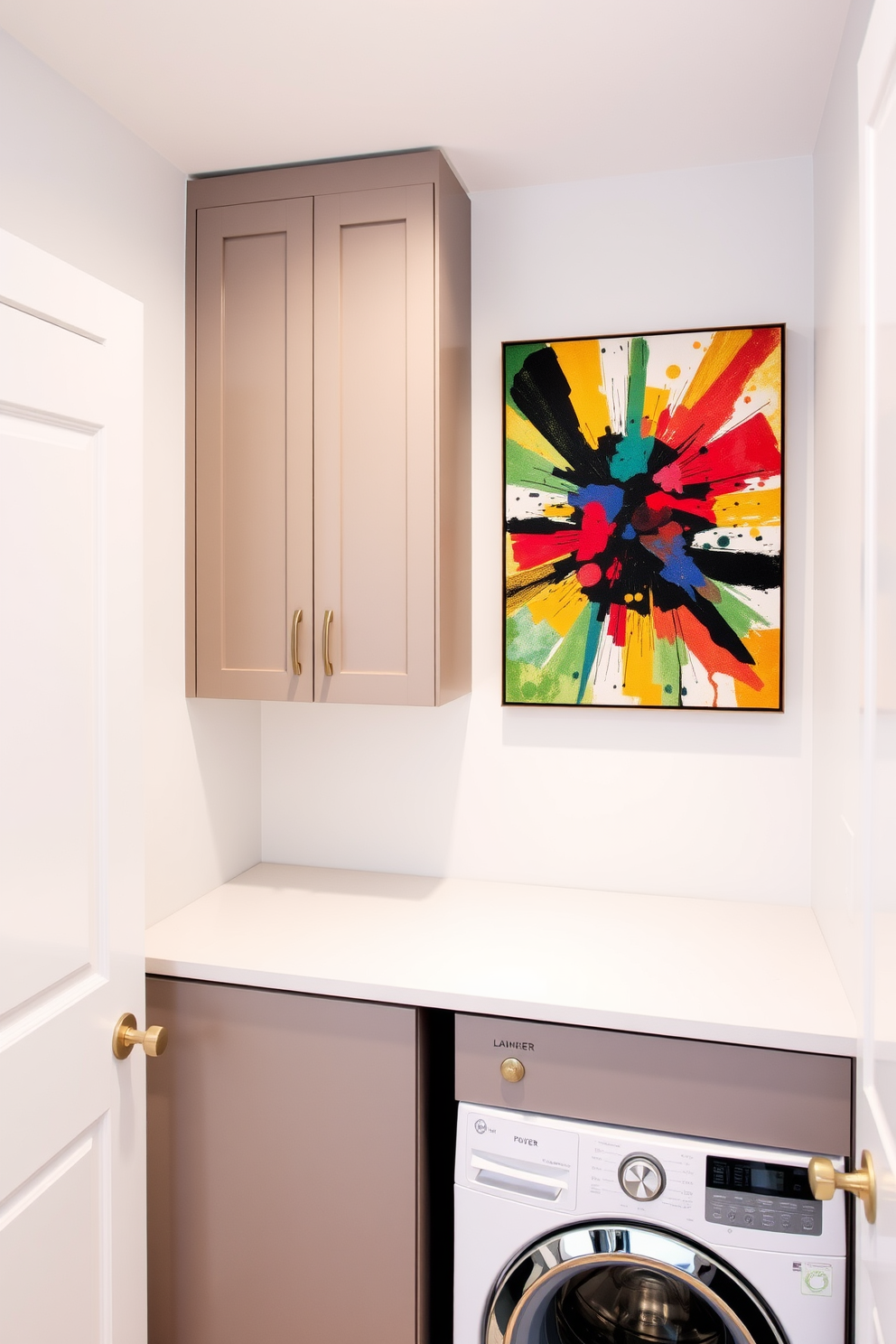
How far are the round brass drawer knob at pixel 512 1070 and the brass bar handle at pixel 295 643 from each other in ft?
2.93

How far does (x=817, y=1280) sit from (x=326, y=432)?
1754 mm

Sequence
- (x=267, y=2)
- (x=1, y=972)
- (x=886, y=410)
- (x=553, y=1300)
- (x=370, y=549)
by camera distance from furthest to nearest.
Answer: (x=370, y=549) → (x=553, y=1300) → (x=267, y=2) → (x=1, y=972) → (x=886, y=410)

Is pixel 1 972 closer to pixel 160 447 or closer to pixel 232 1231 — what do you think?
pixel 232 1231

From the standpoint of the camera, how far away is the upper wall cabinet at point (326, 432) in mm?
1879

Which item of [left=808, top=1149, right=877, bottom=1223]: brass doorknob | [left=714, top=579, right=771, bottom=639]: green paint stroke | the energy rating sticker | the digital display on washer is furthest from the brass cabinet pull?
[left=714, top=579, right=771, bottom=639]: green paint stroke

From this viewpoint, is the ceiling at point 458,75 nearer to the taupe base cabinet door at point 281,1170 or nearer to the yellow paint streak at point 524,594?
the yellow paint streak at point 524,594

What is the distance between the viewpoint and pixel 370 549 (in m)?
1.91

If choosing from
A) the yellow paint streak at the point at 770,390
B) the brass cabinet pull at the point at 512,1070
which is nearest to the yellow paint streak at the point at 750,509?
the yellow paint streak at the point at 770,390

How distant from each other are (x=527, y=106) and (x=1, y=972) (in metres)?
1.74

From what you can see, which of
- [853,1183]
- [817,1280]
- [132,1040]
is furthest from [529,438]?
[817,1280]

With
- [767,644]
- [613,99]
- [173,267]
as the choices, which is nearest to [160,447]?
[173,267]

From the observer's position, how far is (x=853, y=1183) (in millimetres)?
1002

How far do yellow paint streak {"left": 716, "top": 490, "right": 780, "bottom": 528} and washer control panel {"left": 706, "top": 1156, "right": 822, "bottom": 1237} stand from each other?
4.08ft

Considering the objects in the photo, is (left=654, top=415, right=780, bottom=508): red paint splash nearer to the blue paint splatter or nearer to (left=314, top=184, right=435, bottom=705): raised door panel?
the blue paint splatter
